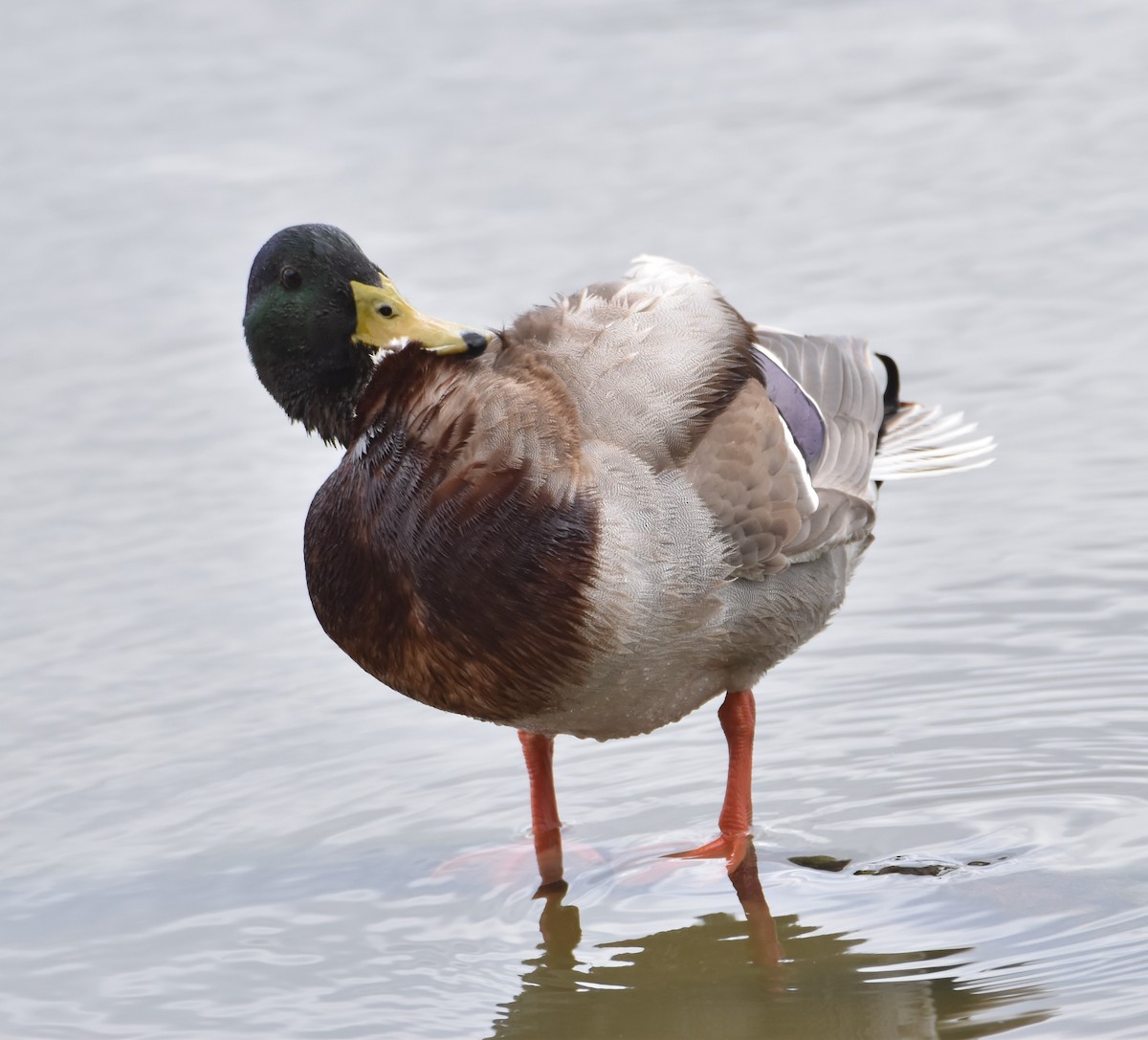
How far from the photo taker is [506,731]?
568 centimetres

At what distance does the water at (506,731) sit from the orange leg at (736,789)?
0.09 metres

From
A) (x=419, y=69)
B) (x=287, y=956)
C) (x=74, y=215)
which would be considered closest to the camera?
(x=287, y=956)

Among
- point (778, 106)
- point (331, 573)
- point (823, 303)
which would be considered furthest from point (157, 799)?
point (778, 106)

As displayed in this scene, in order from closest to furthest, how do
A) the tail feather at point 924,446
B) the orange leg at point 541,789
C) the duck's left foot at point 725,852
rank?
the duck's left foot at point 725,852
the orange leg at point 541,789
the tail feather at point 924,446

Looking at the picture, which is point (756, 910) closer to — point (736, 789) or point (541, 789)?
point (736, 789)

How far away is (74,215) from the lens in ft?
27.8

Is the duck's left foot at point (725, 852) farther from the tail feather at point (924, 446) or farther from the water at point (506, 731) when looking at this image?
the tail feather at point (924, 446)

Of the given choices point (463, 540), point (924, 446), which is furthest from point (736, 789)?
point (924, 446)

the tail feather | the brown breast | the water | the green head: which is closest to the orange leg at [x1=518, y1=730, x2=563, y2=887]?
the water

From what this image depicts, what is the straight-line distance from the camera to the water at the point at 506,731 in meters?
4.42

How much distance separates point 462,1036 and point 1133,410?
346 centimetres

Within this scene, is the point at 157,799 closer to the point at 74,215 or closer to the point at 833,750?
the point at 833,750

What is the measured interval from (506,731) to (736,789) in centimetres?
96

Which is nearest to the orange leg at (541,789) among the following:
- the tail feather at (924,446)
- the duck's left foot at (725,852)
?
the duck's left foot at (725,852)
